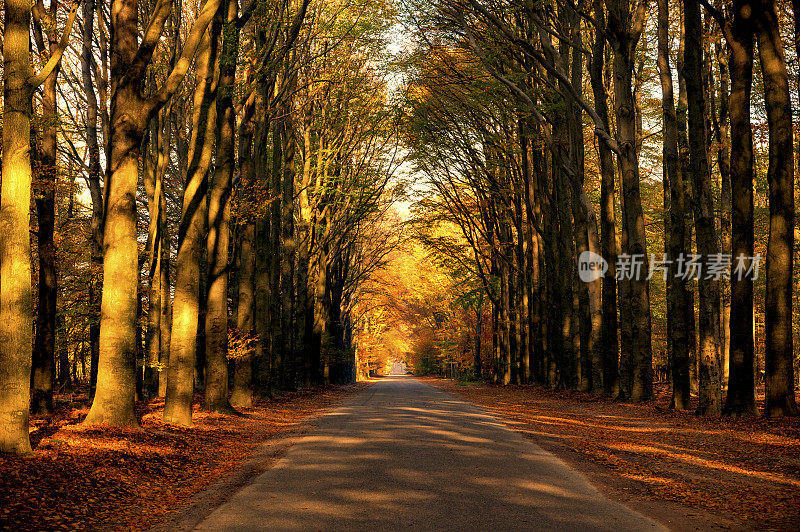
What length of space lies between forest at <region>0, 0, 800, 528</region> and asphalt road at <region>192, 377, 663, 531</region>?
3352 millimetres

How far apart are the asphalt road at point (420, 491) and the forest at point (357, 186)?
3352 mm

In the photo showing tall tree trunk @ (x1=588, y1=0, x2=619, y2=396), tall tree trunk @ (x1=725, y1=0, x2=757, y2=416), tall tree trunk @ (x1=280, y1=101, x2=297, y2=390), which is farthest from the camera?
tall tree trunk @ (x1=280, y1=101, x2=297, y2=390)

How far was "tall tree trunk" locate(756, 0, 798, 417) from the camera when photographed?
14.4 m

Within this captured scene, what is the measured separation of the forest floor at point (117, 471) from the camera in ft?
21.2

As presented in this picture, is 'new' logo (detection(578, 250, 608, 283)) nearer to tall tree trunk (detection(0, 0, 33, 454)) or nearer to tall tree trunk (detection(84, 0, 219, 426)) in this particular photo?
tall tree trunk (detection(84, 0, 219, 426))

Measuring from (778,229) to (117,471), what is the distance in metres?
13.7

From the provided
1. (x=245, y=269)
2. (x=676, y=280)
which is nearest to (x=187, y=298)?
(x=245, y=269)

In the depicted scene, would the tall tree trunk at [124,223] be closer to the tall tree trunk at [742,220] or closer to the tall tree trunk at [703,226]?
the tall tree trunk at [742,220]

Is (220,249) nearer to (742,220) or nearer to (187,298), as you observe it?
(187,298)

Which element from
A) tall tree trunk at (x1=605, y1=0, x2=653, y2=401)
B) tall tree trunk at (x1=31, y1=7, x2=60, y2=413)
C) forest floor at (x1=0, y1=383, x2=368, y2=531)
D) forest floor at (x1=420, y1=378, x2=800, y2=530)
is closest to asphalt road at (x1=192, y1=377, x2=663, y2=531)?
forest floor at (x1=420, y1=378, x2=800, y2=530)

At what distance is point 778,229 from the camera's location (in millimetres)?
14672

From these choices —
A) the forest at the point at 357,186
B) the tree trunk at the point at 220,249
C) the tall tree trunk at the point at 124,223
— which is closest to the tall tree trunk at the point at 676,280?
the forest at the point at 357,186

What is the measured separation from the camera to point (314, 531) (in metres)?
5.95

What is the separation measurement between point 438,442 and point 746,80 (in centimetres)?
1083
